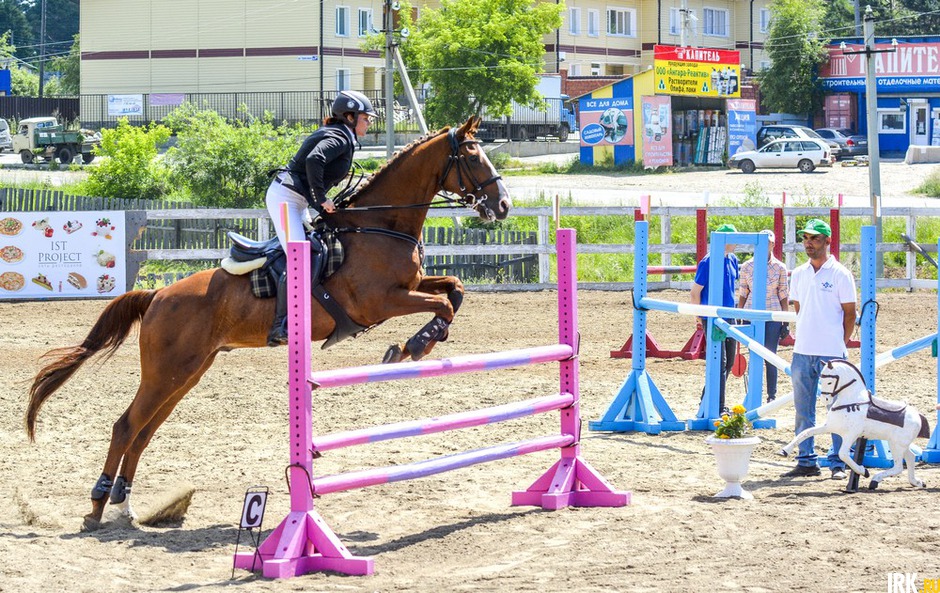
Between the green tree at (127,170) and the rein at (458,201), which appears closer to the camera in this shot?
the rein at (458,201)

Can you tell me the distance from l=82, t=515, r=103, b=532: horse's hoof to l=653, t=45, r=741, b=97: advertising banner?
130 feet

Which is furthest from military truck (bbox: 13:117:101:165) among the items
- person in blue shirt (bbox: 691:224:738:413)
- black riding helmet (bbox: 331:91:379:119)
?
black riding helmet (bbox: 331:91:379:119)

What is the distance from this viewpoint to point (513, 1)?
4897 cm

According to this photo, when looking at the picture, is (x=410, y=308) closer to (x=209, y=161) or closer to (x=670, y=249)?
(x=670, y=249)

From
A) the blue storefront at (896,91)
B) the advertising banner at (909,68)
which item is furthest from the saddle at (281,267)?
the advertising banner at (909,68)

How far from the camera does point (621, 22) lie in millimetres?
63469

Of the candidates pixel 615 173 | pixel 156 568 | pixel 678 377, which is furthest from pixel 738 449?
pixel 615 173

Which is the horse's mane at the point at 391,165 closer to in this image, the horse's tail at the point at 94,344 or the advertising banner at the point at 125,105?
the horse's tail at the point at 94,344

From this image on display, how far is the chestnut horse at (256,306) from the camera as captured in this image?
23.9 ft

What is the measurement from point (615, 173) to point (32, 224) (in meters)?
28.9

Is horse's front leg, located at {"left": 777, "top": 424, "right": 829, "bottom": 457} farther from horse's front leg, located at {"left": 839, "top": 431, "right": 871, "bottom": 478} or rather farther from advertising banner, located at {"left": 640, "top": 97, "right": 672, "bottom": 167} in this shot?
advertising banner, located at {"left": 640, "top": 97, "right": 672, "bottom": 167}

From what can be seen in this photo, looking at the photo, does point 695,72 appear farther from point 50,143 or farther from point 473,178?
point 473,178

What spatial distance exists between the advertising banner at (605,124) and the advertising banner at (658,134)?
2.68 feet

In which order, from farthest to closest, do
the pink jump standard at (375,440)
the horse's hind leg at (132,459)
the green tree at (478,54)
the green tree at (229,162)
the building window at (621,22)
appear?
the building window at (621,22) → the green tree at (478,54) → the green tree at (229,162) → the horse's hind leg at (132,459) → the pink jump standard at (375,440)
